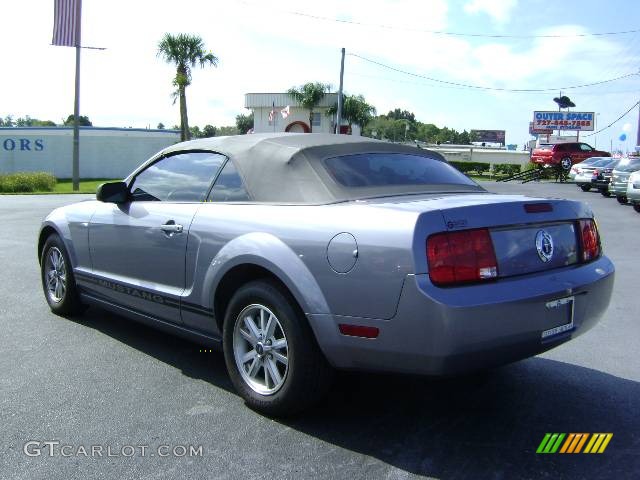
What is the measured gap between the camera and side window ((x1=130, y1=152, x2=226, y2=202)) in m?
4.37

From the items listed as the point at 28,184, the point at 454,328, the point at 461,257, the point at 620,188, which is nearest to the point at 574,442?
the point at 454,328

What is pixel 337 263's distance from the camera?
321 cm

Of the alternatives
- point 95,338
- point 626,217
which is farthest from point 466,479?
point 626,217

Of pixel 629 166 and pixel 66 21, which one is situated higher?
pixel 66 21

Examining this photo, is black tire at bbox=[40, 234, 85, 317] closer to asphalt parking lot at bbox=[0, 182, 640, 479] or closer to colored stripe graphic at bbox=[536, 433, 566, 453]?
asphalt parking lot at bbox=[0, 182, 640, 479]

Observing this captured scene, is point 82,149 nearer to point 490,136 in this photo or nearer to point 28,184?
point 28,184

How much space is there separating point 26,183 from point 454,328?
96.3ft

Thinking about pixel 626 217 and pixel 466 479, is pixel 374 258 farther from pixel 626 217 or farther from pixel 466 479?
pixel 626 217

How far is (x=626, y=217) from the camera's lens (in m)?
16.6

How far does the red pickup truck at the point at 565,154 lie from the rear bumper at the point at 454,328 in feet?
120

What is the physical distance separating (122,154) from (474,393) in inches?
1763

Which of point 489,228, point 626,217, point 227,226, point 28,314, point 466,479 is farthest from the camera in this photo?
point 626,217

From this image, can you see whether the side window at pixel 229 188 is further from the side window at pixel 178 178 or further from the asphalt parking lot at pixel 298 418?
the asphalt parking lot at pixel 298 418

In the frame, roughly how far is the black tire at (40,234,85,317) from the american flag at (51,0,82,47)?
22.1m
